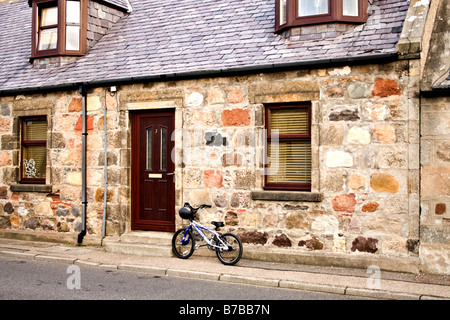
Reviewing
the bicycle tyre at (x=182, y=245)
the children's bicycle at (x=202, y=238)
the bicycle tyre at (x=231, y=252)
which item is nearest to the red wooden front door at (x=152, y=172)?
the bicycle tyre at (x=182, y=245)

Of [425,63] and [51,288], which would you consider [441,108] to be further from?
[51,288]

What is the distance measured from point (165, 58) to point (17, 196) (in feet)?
16.0

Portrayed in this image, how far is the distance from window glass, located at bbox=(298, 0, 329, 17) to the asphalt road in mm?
5381

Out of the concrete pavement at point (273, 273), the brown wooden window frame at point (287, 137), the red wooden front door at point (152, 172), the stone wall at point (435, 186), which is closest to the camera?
the concrete pavement at point (273, 273)

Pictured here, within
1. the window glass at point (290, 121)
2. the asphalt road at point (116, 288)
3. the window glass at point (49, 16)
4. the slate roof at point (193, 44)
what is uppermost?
the window glass at point (49, 16)

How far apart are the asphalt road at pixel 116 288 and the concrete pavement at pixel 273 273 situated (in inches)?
6.4

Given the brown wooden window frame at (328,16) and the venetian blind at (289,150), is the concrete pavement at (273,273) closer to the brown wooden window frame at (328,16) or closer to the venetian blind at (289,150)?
the venetian blind at (289,150)

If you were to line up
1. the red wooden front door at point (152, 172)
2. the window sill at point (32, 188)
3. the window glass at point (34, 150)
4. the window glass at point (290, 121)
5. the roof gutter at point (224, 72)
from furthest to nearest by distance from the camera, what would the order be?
the window glass at point (34, 150), the window sill at point (32, 188), the red wooden front door at point (152, 172), the window glass at point (290, 121), the roof gutter at point (224, 72)

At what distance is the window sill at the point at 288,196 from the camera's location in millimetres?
8523

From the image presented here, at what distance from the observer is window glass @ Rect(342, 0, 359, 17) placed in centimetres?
923

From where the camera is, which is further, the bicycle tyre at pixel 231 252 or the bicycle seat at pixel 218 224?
the bicycle seat at pixel 218 224

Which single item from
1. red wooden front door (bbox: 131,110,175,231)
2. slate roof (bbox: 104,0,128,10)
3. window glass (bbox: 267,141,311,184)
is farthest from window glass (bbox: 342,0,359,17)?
slate roof (bbox: 104,0,128,10)

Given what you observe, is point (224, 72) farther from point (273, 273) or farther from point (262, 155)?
point (273, 273)

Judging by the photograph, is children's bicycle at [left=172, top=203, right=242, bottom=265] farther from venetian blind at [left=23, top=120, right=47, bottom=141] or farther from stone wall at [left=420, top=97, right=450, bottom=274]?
venetian blind at [left=23, top=120, right=47, bottom=141]
